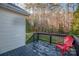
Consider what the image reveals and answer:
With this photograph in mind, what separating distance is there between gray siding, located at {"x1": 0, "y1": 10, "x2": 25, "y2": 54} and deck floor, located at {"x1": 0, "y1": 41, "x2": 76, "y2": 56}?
105 mm

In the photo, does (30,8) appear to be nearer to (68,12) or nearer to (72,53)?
(68,12)

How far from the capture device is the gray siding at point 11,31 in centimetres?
315

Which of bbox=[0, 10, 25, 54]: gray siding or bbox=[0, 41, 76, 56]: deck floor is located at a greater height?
bbox=[0, 10, 25, 54]: gray siding

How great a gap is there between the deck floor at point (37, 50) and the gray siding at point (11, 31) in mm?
105

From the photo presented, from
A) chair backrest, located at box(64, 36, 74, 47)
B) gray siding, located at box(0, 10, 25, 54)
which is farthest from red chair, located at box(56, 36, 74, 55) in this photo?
gray siding, located at box(0, 10, 25, 54)

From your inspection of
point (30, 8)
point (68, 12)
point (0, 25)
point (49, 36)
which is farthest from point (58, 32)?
point (0, 25)

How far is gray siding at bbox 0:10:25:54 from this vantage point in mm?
3148

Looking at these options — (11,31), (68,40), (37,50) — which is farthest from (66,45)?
(11,31)

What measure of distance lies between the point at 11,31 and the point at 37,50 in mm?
664

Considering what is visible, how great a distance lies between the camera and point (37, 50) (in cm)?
330

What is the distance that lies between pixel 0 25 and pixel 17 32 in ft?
1.22

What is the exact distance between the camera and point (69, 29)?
3250 mm

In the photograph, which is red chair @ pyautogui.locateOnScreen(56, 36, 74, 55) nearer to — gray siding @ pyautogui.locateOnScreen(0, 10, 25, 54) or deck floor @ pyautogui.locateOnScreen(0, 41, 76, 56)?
deck floor @ pyautogui.locateOnScreen(0, 41, 76, 56)

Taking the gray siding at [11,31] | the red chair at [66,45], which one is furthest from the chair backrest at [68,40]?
the gray siding at [11,31]
